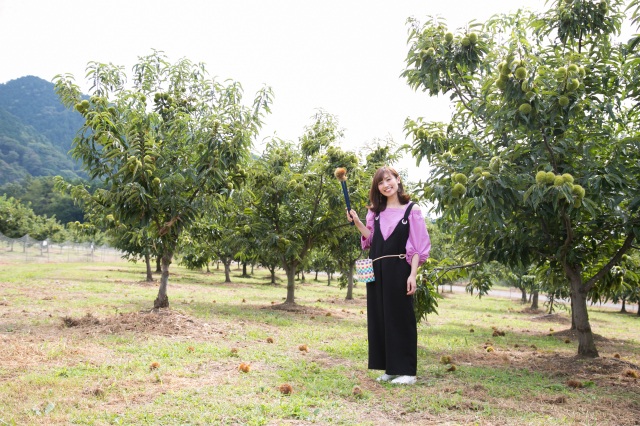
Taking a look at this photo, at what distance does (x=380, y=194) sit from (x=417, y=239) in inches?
28.0

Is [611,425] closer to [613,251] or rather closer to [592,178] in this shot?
[592,178]

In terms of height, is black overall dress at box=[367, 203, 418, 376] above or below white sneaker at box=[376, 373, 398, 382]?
above

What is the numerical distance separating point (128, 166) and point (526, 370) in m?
6.98

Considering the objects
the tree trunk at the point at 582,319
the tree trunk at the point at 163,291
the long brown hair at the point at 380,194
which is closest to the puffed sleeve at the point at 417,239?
the long brown hair at the point at 380,194

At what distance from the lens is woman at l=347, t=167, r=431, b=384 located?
5.30m

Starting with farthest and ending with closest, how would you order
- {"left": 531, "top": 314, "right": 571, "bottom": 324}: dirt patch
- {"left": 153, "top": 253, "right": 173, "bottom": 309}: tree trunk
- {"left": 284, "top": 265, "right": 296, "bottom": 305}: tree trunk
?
{"left": 531, "top": 314, "right": 571, "bottom": 324}: dirt patch, {"left": 284, "top": 265, "right": 296, "bottom": 305}: tree trunk, {"left": 153, "top": 253, "right": 173, "bottom": 309}: tree trunk

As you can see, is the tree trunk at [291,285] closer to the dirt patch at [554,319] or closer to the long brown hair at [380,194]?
the dirt patch at [554,319]

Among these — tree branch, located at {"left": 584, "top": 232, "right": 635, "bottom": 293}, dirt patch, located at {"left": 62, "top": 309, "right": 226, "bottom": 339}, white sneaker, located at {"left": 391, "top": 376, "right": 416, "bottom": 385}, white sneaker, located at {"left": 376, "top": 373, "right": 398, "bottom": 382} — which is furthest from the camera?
dirt patch, located at {"left": 62, "top": 309, "right": 226, "bottom": 339}

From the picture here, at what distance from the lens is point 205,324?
9281 millimetres

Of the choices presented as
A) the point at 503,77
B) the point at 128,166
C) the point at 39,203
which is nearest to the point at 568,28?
the point at 503,77

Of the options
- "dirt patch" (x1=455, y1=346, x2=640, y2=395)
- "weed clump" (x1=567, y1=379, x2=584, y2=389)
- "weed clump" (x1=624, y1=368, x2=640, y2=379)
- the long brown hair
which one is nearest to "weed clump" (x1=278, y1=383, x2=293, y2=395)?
the long brown hair

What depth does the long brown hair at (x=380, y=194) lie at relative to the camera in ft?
18.1

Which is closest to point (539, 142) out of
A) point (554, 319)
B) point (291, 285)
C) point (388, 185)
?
point (388, 185)

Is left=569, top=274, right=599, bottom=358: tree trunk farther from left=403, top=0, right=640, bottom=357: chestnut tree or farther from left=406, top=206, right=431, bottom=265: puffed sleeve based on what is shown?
left=406, top=206, right=431, bottom=265: puffed sleeve
